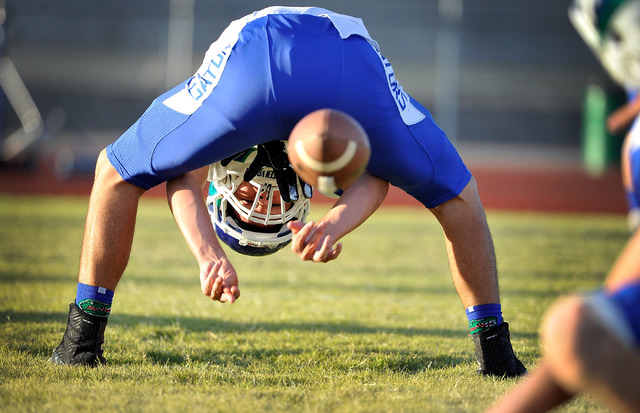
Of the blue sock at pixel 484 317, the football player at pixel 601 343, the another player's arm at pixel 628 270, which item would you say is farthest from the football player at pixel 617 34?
the blue sock at pixel 484 317

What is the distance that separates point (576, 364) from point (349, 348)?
2211 mm

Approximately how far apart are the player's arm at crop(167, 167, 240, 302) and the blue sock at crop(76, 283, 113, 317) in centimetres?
49

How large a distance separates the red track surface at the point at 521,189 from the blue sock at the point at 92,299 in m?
12.6

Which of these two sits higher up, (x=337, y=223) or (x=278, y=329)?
(x=337, y=223)

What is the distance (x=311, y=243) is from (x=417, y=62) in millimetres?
20079

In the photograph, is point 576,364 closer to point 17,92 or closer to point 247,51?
point 247,51

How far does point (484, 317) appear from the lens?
336 cm

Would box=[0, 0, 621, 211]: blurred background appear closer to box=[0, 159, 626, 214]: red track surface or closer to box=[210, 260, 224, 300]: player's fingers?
box=[0, 159, 626, 214]: red track surface

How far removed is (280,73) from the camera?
2863 mm

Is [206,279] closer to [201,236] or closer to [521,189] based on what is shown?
[201,236]

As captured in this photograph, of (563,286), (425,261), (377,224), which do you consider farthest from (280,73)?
(377,224)

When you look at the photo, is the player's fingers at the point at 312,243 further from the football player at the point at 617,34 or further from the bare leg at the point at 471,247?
the football player at the point at 617,34

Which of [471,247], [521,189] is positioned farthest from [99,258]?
[521,189]

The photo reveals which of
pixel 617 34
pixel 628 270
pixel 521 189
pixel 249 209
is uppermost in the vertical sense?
pixel 617 34
